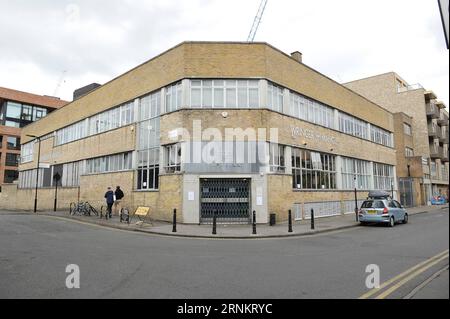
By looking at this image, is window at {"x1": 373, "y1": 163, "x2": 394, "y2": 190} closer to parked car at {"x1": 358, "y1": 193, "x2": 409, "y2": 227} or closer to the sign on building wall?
parked car at {"x1": 358, "y1": 193, "x2": 409, "y2": 227}

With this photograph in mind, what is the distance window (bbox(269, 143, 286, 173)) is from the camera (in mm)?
20395

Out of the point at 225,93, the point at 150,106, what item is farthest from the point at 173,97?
the point at 225,93

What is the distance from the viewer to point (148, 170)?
2273cm

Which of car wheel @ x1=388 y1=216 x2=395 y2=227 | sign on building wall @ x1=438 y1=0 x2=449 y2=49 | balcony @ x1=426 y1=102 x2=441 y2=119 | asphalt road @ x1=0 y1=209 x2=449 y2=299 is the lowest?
asphalt road @ x1=0 y1=209 x2=449 y2=299

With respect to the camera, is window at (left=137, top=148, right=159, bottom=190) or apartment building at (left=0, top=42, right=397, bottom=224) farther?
window at (left=137, top=148, right=159, bottom=190)

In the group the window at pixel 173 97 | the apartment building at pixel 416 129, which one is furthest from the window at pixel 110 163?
the apartment building at pixel 416 129

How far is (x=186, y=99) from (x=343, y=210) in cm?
1589

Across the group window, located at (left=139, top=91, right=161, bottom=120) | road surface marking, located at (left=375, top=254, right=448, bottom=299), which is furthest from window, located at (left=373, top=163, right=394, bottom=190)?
road surface marking, located at (left=375, top=254, right=448, bottom=299)

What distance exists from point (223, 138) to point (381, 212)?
31.8 feet

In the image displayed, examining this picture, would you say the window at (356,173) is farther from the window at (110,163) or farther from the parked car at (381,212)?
the window at (110,163)

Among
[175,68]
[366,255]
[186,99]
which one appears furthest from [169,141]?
[366,255]

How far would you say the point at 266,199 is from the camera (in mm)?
19188

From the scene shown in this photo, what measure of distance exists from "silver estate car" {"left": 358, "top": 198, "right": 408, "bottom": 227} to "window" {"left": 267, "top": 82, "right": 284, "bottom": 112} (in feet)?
26.5

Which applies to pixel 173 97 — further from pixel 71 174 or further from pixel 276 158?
pixel 71 174
